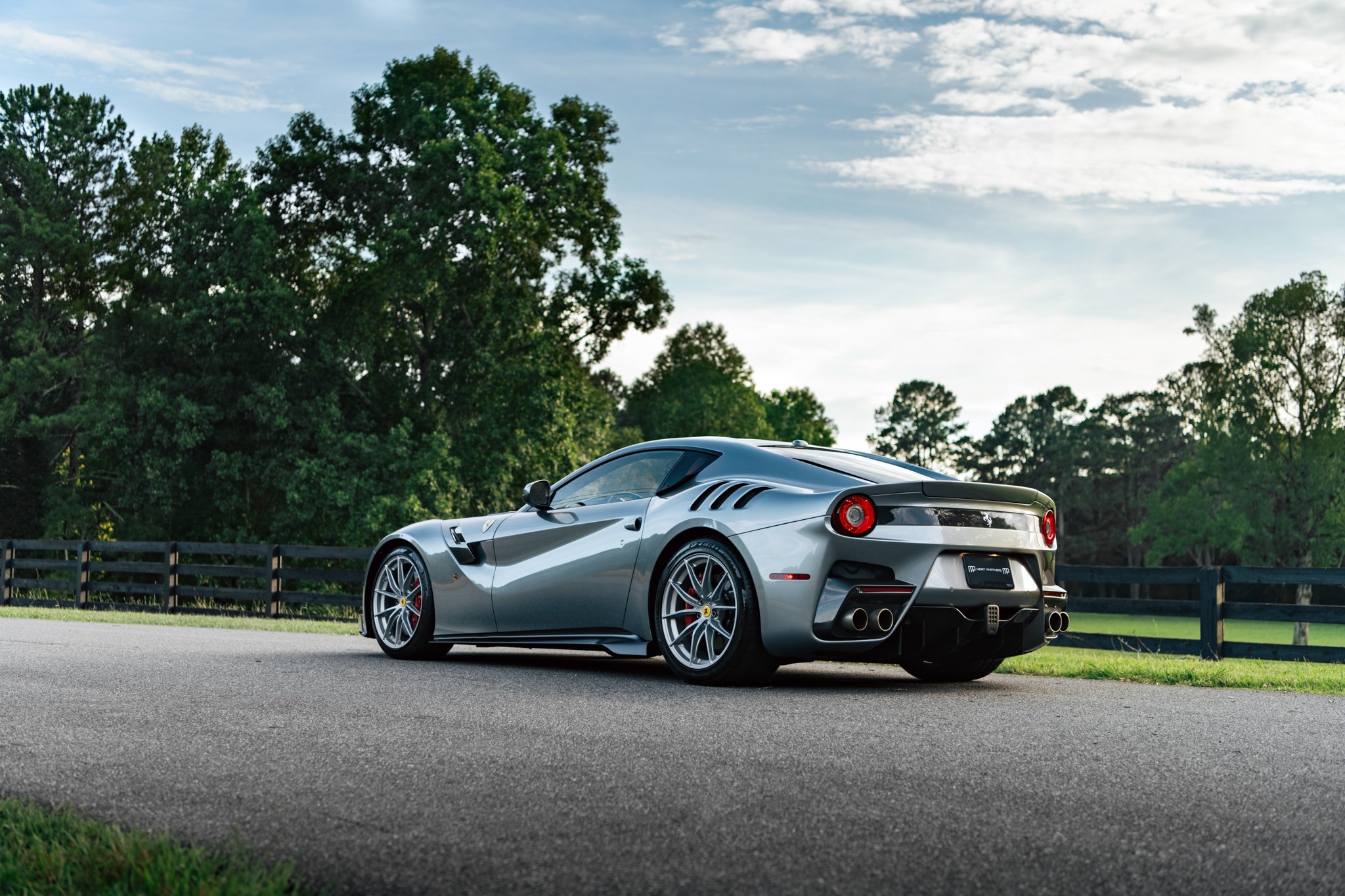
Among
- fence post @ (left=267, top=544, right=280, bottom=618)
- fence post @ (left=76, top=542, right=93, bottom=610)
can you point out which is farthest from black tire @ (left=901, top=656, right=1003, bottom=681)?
fence post @ (left=76, top=542, right=93, bottom=610)

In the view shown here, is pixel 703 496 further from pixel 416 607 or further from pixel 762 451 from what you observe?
pixel 416 607

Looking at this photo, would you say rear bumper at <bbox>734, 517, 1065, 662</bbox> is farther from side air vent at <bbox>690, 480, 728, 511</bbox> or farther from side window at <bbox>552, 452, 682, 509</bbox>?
side window at <bbox>552, 452, 682, 509</bbox>

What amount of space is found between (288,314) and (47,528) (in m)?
12.7

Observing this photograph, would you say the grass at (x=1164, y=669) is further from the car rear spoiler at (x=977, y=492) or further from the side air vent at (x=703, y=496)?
the side air vent at (x=703, y=496)

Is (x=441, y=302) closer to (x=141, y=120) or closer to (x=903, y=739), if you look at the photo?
(x=141, y=120)

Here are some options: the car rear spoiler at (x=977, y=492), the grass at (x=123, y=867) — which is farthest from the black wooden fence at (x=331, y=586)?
the grass at (x=123, y=867)

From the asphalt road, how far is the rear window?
114cm

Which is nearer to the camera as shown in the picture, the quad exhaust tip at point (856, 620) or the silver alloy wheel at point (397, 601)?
the quad exhaust tip at point (856, 620)

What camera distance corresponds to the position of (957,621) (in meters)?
6.32

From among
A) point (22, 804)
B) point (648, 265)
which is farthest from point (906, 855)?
point (648, 265)

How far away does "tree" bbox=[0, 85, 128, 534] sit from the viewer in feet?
119

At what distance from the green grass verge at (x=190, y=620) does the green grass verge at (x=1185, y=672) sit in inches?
289

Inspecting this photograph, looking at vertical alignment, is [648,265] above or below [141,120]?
below

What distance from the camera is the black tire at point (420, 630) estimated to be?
8.33m
